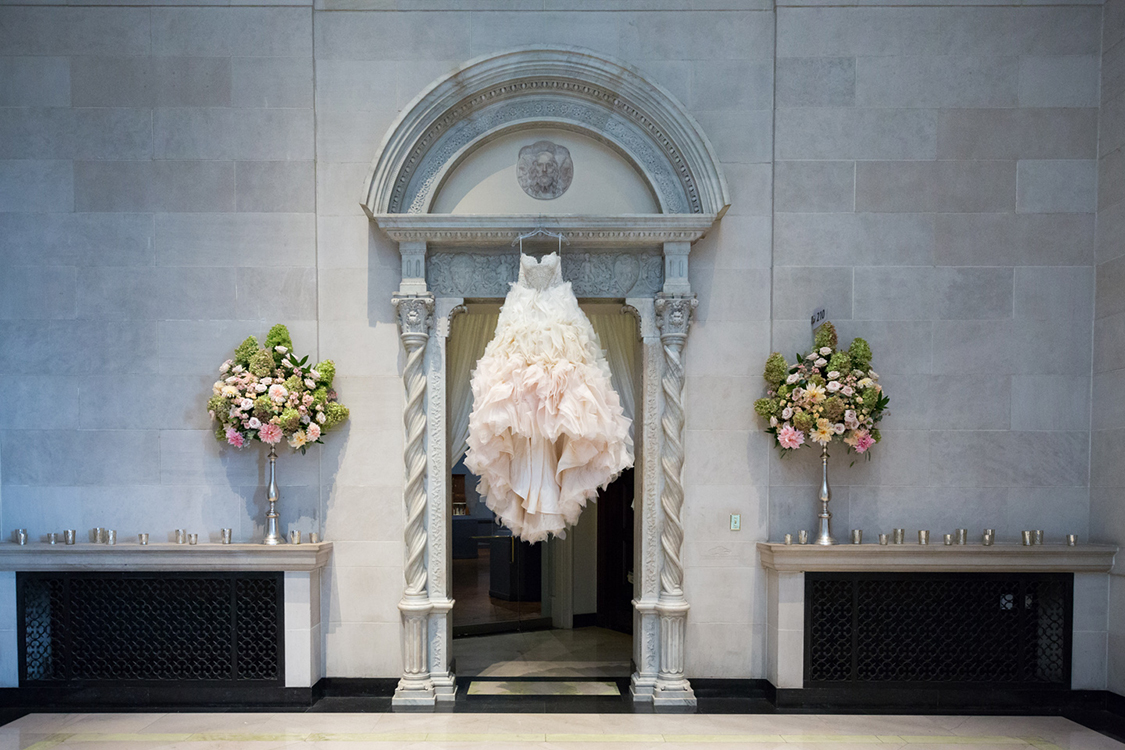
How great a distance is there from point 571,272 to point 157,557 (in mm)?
3599

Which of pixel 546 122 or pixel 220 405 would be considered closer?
pixel 220 405

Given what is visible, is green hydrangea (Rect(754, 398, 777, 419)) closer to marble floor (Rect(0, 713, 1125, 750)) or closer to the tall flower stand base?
the tall flower stand base

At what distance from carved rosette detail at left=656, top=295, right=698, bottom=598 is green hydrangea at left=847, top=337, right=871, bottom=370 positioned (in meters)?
1.19

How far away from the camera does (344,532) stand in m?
5.18

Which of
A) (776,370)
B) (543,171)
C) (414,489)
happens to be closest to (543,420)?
(414,489)

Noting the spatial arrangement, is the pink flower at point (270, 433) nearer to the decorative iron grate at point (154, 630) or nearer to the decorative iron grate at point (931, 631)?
the decorative iron grate at point (154, 630)

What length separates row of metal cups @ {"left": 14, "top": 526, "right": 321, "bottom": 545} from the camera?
5.01 m

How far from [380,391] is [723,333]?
264 centimetres

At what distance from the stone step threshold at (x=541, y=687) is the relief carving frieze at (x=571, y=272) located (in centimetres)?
300

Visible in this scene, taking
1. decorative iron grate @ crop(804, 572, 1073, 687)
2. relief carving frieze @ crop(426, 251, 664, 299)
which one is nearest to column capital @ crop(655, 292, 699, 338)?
relief carving frieze @ crop(426, 251, 664, 299)

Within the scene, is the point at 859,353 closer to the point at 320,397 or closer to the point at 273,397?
the point at 320,397

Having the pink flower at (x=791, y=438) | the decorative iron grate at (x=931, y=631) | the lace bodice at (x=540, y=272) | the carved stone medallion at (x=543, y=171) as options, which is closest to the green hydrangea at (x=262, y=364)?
the lace bodice at (x=540, y=272)

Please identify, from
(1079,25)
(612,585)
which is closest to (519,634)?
(612,585)

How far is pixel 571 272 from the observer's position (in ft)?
17.0
